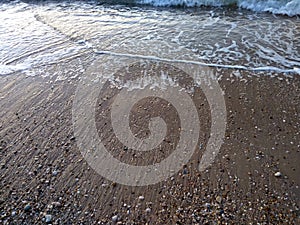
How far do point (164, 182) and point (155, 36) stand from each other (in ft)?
12.2

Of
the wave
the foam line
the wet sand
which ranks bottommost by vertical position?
the wet sand

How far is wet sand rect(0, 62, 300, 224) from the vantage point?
217 centimetres

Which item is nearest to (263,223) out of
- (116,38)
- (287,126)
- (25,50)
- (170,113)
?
(287,126)

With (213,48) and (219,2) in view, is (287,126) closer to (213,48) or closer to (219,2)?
(213,48)

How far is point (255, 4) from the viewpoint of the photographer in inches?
286

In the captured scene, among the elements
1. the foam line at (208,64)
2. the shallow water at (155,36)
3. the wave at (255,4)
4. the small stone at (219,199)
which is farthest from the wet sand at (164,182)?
the wave at (255,4)

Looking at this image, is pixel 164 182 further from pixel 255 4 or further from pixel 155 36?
pixel 255 4

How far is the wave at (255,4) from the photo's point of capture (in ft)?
22.0

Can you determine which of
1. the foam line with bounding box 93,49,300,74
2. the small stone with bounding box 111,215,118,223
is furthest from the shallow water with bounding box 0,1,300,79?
the small stone with bounding box 111,215,118,223

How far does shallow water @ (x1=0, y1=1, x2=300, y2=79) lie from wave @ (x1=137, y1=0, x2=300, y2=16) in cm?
39

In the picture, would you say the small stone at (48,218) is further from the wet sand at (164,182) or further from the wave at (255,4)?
the wave at (255,4)

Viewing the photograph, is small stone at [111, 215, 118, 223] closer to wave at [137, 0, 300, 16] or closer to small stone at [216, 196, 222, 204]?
small stone at [216, 196, 222, 204]

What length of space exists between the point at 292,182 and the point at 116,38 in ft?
13.7

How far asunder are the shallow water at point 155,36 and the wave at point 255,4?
390 mm
